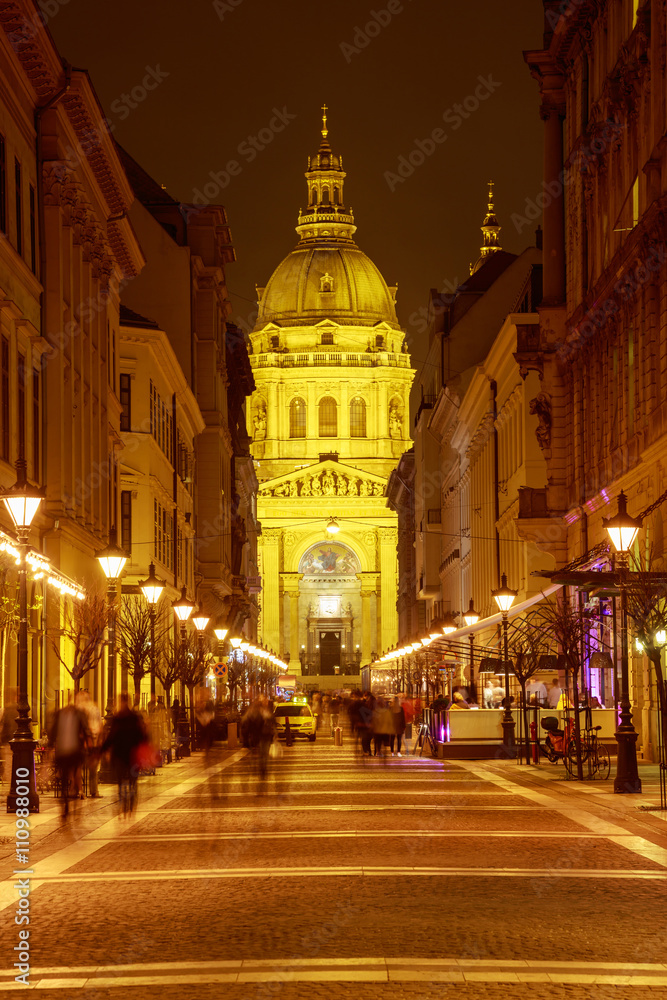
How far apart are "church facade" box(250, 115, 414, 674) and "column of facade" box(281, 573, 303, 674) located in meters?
0.10

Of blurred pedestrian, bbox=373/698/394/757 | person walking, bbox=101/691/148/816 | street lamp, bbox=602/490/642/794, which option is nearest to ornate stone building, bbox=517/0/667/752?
blurred pedestrian, bbox=373/698/394/757

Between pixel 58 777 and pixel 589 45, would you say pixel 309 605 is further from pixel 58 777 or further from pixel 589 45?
pixel 58 777

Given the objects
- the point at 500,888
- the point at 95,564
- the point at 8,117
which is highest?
the point at 8,117

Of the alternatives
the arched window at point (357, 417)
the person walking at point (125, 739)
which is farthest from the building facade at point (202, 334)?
the arched window at point (357, 417)

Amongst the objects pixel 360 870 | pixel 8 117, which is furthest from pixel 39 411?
pixel 360 870

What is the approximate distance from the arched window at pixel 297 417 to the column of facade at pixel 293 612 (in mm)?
19100

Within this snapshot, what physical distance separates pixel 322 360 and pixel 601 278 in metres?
155

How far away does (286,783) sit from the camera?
3114 centimetres

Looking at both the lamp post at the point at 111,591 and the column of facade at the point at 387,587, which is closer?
the lamp post at the point at 111,591

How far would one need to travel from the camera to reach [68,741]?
23.6 m

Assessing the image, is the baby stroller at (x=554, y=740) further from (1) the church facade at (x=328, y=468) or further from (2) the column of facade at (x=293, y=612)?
(2) the column of facade at (x=293, y=612)

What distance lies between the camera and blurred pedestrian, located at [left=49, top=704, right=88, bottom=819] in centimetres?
2305

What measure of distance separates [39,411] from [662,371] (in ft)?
40.4

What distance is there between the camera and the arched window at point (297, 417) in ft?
636
